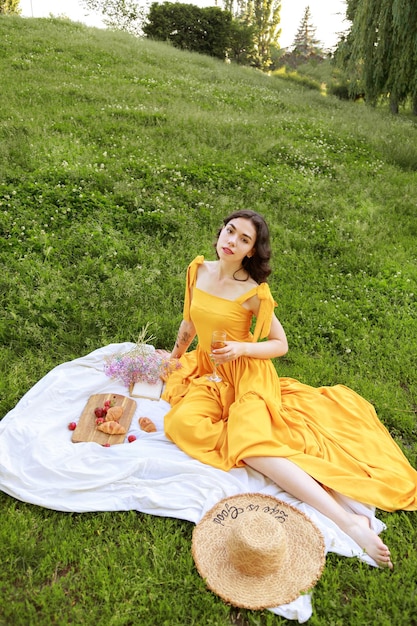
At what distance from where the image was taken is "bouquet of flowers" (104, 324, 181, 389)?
4543mm

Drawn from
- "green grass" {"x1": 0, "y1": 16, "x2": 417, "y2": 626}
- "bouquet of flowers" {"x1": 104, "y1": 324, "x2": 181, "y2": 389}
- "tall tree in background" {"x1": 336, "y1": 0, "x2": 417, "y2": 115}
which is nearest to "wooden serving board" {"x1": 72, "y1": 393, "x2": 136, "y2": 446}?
"bouquet of flowers" {"x1": 104, "y1": 324, "x2": 181, "y2": 389}

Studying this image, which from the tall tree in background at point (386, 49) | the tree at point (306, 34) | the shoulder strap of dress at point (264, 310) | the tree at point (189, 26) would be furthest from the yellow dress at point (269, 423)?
the tree at point (306, 34)

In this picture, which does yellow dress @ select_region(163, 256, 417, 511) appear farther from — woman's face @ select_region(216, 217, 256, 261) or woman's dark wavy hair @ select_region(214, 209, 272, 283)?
woman's face @ select_region(216, 217, 256, 261)

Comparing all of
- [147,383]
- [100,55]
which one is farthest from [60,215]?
[100,55]

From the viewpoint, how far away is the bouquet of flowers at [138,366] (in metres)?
4.54

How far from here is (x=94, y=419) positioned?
4.14 meters

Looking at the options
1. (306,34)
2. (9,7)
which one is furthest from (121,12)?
(306,34)

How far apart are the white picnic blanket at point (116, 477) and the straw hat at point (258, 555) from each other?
139 millimetres

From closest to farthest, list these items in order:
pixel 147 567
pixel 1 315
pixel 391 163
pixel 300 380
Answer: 1. pixel 147 567
2. pixel 300 380
3. pixel 1 315
4. pixel 391 163

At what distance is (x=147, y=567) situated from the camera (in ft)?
9.70

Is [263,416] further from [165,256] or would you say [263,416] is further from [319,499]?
[165,256]

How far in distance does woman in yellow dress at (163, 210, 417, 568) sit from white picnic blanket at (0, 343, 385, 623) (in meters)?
0.10

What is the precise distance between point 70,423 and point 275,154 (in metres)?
8.00

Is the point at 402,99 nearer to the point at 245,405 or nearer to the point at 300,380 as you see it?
the point at 300,380
